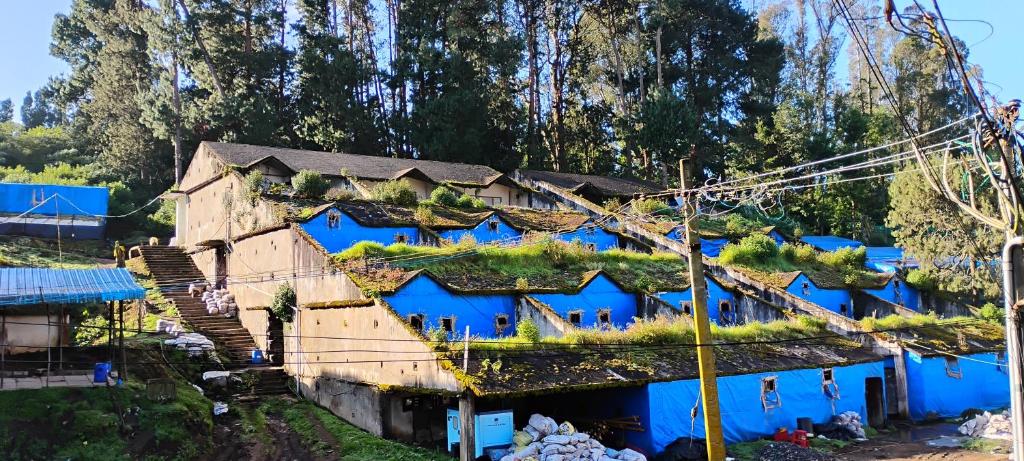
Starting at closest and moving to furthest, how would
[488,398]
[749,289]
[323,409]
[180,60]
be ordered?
[488,398], [323,409], [749,289], [180,60]

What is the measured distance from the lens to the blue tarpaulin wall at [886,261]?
129 feet

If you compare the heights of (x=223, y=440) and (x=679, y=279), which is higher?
(x=679, y=279)

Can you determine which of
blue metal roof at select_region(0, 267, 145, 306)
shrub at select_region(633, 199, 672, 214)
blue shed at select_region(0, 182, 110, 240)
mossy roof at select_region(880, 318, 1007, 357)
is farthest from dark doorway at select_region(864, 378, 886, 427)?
blue shed at select_region(0, 182, 110, 240)

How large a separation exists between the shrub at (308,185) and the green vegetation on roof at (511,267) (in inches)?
326

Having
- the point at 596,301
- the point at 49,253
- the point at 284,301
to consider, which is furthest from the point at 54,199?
the point at 596,301

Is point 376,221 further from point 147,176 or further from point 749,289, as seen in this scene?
point 147,176

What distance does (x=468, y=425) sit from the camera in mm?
17234

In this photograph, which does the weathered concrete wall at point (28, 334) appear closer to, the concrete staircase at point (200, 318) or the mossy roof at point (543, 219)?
the concrete staircase at point (200, 318)

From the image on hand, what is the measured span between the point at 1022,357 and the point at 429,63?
140 ft

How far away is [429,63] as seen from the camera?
1873 inches

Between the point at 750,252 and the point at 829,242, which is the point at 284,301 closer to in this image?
the point at 750,252

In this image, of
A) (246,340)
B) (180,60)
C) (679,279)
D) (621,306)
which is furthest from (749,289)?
(180,60)

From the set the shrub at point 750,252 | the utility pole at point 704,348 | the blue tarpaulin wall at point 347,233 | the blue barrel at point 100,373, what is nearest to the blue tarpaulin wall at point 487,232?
the blue tarpaulin wall at point 347,233

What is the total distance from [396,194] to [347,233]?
16.9 feet
